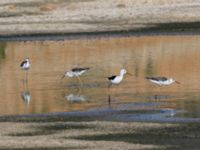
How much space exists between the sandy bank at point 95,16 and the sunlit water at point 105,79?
11.1 feet

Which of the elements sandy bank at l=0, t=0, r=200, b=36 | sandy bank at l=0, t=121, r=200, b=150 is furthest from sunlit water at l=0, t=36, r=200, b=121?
sandy bank at l=0, t=0, r=200, b=36

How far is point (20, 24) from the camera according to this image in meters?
43.9

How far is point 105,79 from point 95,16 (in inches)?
710

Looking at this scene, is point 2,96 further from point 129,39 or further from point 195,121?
point 129,39

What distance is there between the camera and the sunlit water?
22.0 metres

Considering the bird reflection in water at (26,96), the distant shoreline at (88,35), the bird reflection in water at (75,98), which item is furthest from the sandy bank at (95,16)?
the bird reflection in water at (75,98)

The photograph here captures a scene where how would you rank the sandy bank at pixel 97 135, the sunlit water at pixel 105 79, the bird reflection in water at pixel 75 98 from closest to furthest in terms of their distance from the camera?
the sandy bank at pixel 97 135 → the sunlit water at pixel 105 79 → the bird reflection in water at pixel 75 98

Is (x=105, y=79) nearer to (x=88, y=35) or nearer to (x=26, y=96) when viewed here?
(x=26, y=96)

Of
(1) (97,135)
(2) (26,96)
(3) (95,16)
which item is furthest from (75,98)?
(3) (95,16)

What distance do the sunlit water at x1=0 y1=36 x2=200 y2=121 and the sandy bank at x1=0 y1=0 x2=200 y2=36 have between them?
3377 millimetres

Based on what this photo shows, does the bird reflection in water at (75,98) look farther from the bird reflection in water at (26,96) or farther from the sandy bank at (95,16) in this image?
the sandy bank at (95,16)

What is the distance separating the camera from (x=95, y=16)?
147ft

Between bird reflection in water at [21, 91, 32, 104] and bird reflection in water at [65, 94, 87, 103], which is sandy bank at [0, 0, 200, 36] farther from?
bird reflection in water at [65, 94, 87, 103]

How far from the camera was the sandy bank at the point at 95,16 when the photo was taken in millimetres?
41812
